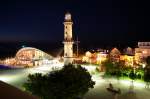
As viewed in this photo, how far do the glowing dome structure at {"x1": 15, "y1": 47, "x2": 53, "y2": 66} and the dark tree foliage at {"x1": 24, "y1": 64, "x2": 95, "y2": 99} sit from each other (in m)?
25.0

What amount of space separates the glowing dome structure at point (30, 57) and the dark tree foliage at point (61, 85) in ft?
82.0

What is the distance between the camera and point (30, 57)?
4016cm

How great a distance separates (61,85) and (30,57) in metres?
28.5

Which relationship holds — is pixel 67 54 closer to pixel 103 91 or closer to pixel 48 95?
pixel 103 91

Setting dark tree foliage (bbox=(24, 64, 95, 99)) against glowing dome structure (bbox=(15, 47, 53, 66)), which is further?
glowing dome structure (bbox=(15, 47, 53, 66))

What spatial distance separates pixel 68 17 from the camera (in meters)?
33.3

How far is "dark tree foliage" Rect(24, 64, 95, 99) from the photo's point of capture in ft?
40.6

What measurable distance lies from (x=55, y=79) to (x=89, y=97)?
498 cm

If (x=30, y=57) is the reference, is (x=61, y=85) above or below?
below

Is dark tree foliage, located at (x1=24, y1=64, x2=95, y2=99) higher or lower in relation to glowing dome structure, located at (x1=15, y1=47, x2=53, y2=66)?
lower

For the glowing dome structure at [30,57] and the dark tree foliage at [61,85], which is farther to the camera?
the glowing dome structure at [30,57]

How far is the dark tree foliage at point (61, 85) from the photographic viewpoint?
12.4 meters

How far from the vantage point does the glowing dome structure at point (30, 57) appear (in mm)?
39031

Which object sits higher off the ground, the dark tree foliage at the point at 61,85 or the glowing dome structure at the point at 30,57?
the glowing dome structure at the point at 30,57
